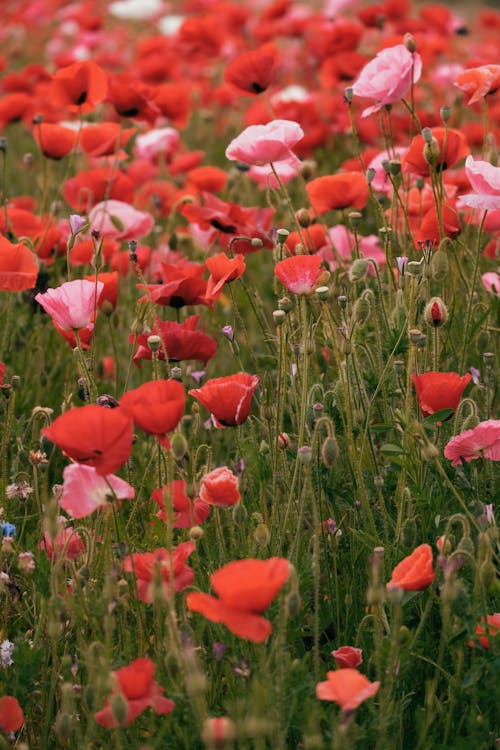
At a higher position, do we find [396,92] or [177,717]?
[396,92]

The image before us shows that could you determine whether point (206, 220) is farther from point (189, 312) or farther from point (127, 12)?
point (127, 12)

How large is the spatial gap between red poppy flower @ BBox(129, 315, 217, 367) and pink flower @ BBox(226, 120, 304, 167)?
15.6 inches

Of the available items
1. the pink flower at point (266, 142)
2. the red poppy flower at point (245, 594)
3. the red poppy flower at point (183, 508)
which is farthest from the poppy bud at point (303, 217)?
the red poppy flower at point (245, 594)

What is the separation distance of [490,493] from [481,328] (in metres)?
0.50

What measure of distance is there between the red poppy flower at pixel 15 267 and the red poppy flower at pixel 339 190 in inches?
26.8

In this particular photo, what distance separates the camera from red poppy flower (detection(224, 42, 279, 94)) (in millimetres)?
2814

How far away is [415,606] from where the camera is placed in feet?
5.77

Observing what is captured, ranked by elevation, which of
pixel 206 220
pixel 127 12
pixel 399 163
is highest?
pixel 399 163

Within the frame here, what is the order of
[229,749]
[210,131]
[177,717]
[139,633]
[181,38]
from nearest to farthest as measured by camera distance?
[229,749] → [177,717] → [139,633] → [181,38] → [210,131]

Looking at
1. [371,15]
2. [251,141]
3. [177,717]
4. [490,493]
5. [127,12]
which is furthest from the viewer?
[127,12]

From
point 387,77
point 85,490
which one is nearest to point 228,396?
point 85,490

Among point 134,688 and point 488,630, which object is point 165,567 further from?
point 488,630

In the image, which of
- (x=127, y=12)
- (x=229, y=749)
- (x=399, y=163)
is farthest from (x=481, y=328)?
(x=127, y=12)

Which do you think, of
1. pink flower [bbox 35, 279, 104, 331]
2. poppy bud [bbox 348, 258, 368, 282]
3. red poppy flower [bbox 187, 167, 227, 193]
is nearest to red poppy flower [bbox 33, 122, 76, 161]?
red poppy flower [bbox 187, 167, 227, 193]
